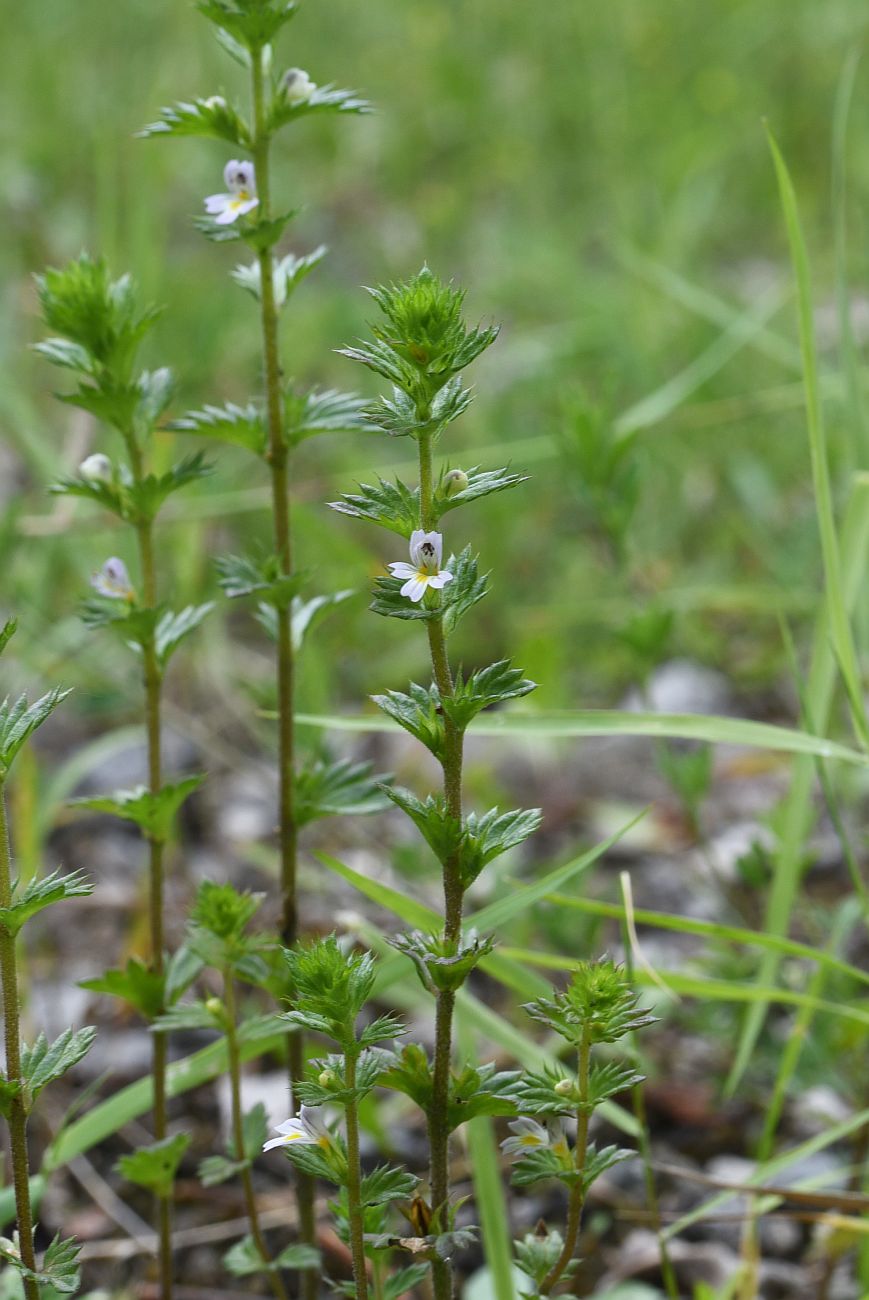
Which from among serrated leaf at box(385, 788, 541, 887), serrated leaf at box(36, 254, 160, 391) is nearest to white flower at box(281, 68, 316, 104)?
serrated leaf at box(36, 254, 160, 391)

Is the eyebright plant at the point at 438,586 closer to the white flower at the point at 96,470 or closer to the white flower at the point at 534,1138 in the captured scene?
the white flower at the point at 534,1138

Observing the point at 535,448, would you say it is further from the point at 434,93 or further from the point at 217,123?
the point at 434,93

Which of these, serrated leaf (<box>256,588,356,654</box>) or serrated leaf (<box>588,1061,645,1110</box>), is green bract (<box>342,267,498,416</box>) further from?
serrated leaf (<box>588,1061,645,1110</box>)

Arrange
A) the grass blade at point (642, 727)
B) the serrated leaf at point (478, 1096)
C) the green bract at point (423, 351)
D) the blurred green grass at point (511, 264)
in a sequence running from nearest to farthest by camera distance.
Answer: the green bract at point (423, 351), the serrated leaf at point (478, 1096), the grass blade at point (642, 727), the blurred green grass at point (511, 264)

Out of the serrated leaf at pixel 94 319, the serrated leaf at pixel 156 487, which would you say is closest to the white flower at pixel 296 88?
the serrated leaf at pixel 94 319

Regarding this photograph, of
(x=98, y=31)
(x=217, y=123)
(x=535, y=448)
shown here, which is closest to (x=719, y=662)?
(x=535, y=448)

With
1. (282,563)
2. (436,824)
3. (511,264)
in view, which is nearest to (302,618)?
(282,563)
